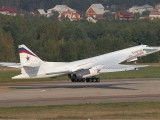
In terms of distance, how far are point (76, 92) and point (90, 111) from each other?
16678 millimetres

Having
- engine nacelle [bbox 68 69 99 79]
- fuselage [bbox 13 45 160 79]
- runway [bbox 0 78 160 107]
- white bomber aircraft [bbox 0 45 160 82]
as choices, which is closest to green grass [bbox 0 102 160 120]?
runway [bbox 0 78 160 107]

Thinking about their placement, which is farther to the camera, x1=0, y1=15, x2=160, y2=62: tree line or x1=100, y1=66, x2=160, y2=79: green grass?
x1=0, y1=15, x2=160, y2=62: tree line

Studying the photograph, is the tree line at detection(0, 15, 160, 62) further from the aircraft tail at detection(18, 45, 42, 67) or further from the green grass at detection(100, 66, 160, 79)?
the aircraft tail at detection(18, 45, 42, 67)

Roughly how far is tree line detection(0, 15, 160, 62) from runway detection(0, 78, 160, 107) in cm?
4866

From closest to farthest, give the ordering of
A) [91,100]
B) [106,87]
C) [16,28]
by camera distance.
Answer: [91,100] < [106,87] < [16,28]

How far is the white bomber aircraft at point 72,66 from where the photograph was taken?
7650 centimetres

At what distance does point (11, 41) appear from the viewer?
142750 mm

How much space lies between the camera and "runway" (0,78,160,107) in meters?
65.9

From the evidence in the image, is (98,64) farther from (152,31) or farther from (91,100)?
(152,31)

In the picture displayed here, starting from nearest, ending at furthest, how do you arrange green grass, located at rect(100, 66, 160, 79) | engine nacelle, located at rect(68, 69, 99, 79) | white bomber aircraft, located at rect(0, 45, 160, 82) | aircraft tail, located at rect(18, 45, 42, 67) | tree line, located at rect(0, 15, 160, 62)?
aircraft tail, located at rect(18, 45, 42, 67), white bomber aircraft, located at rect(0, 45, 160, 82), engine nacelle, located at rect(68, 69, 99, 79), green grass, located at rect(100, 66, 160, 79), tree line, located at rect(0, 15, 160, 62)

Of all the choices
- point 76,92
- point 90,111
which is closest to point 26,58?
point 76,92

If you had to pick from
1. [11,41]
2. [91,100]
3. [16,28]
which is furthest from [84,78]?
[16,28]

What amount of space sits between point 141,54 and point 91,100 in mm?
24032

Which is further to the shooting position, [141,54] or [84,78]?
[141,54]
